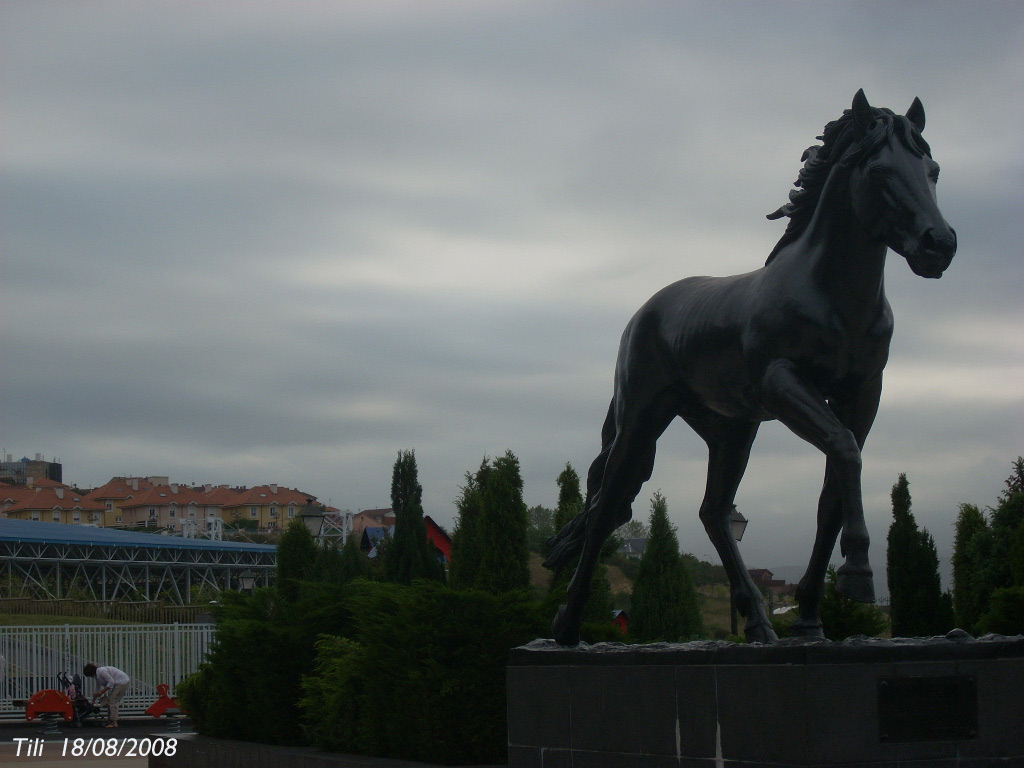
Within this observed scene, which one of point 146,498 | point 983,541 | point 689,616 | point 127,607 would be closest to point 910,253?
point 689,616

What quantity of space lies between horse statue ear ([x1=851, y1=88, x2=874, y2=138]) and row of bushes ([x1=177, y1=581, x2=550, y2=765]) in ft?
15.6

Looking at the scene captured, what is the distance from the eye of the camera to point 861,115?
16.5 feet

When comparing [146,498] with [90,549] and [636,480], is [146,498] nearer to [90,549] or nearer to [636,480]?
[90,549]

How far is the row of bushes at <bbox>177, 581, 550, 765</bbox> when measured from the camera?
329 inches

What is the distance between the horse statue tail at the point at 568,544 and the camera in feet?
22.6

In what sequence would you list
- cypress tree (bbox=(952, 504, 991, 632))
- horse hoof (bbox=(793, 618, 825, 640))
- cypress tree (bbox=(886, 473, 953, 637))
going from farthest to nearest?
cypress tree (bbox=(952, 504, 991, 632)) < cypress tree (bbox=(886, 473, 953, 637)) < horse hoof (bbox=(793, 618, 825, 640))

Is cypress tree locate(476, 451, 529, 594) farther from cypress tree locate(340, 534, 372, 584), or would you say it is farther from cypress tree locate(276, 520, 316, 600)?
cypress tree locate(340, 534, 372, 584)

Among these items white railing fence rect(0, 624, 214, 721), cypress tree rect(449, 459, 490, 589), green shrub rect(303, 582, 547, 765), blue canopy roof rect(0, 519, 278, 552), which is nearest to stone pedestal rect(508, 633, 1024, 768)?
green shrub rect(303, 582, 547, 765)

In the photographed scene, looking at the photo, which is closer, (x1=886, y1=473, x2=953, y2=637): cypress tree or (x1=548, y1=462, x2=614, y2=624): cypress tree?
(x1=886, y1=473, x2=953, y2=637): cypress tree

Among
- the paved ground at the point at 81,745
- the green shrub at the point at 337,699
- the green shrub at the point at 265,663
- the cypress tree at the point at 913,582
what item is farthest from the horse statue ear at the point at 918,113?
Answer: the cypress tree at the point at 913,582

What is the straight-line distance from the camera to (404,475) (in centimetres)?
2709

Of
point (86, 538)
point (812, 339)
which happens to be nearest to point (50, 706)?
point (812, 339)

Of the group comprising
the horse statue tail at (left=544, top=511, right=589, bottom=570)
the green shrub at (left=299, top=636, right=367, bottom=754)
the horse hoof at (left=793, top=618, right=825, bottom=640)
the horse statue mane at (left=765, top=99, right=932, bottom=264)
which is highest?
the horse statue mane at (left=765, top=99, right=932, bottom=264)

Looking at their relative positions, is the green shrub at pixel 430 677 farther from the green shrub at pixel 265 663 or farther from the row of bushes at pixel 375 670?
the green shrub at pixel 265 663
